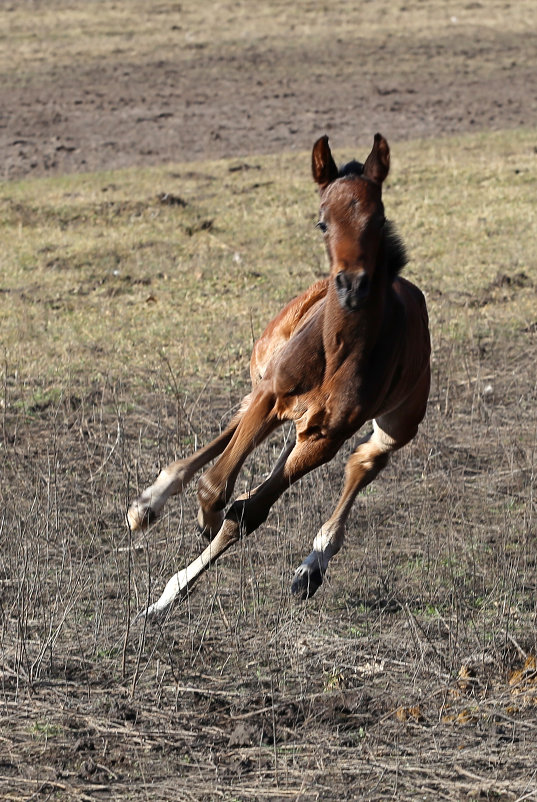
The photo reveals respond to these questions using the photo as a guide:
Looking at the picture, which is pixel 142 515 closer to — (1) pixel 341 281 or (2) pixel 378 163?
(1) pixel 341 281

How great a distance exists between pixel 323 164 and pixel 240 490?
2.45 metres

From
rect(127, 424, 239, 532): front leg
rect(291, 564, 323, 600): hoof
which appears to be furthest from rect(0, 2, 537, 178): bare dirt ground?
rect(291, 564, 323, 600): hoof

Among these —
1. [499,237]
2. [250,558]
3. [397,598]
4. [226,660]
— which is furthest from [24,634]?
[499,237]

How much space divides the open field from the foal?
10.2 inches

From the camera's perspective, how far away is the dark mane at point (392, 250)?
532cm

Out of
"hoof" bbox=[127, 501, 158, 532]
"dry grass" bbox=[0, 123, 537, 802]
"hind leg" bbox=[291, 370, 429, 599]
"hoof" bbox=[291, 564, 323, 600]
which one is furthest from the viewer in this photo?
"hind leg" bbox=[291, 370, 429, 599]

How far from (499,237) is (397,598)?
771 centimetres

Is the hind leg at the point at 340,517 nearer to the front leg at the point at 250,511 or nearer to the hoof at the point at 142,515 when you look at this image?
the front leg at the point at 250,511

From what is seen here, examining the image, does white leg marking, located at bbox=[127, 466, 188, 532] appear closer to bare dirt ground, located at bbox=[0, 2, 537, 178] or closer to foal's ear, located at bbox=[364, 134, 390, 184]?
foal's ear, located at bbox=[364, 134, 390, 184]

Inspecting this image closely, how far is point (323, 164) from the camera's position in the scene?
209 inches

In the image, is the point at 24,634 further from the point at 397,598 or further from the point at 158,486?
the point at 397,598

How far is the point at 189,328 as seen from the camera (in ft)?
34.2

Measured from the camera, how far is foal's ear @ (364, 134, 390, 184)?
530 cm

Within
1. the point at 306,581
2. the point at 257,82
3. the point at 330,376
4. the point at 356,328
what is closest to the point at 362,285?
the point at 356,328
